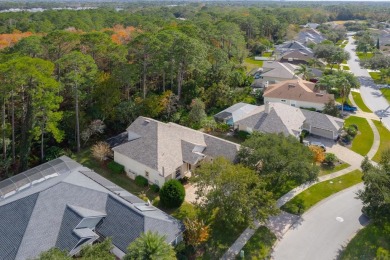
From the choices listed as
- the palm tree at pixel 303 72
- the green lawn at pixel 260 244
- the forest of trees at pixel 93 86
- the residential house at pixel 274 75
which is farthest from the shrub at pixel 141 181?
the palm tree at pixel 303 72

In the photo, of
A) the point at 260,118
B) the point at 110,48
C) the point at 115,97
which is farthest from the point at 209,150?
the point at 110,48

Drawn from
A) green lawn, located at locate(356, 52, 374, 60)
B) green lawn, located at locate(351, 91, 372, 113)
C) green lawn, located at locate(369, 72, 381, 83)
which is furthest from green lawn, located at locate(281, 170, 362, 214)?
green lawn, located at locate(356, 52, 374, 60)

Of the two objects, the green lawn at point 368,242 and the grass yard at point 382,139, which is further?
the grass yard at point 382,139

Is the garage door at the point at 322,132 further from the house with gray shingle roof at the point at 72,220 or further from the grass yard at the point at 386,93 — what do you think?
the house with gray shingle roof at the point at 72,220

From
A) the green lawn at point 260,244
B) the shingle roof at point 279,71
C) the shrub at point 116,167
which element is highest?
the shingle roof at point 279,71

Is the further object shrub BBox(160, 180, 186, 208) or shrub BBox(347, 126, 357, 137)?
shrub BBox(347, 126, 357, 137)

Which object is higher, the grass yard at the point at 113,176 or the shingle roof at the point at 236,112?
the shingle roof at the point at 236,112

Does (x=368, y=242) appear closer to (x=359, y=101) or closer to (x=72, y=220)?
(x=72, y=220)

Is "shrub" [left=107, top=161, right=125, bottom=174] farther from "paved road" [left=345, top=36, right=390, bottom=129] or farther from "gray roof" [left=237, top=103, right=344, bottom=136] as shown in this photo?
"paved road" [left=345, top=36, right=390, bottom=129]
